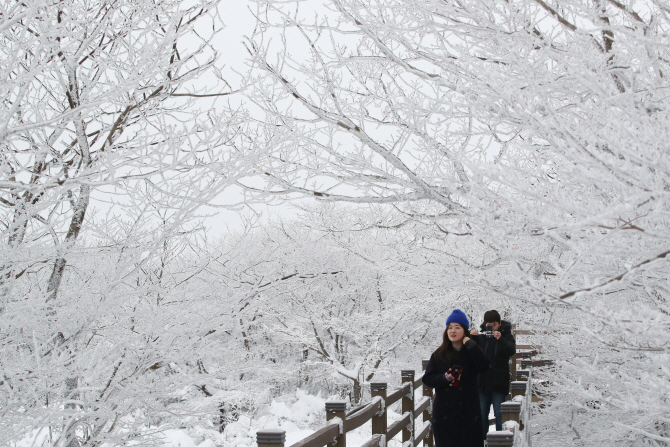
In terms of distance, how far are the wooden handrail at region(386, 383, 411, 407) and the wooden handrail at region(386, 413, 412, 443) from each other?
→ 0.22 meters

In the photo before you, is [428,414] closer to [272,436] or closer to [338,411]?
[338,411]

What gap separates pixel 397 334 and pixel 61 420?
16773 mm

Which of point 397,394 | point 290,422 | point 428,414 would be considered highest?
point 397,394

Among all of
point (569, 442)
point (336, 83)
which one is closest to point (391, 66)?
point (336, 83)

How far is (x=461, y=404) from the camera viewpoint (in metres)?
3.96

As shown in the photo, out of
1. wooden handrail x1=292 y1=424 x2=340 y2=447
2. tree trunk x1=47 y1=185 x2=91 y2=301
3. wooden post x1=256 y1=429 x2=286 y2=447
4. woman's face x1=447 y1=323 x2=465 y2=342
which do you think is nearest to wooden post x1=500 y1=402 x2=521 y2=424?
woman's face x1=447 y1=323 x2=465 y2=342

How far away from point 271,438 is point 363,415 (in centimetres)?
168

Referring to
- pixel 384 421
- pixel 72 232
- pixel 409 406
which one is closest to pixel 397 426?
pixel 409 406

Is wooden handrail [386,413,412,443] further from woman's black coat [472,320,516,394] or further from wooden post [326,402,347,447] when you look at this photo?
wooden post [326,402,347,447]

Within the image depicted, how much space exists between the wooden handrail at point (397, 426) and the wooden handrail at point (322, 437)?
165 centimetres

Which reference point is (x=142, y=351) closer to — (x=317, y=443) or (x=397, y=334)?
(x=317, y=443)

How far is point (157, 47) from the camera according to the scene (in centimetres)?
355

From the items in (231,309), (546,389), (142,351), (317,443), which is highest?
(231,309)

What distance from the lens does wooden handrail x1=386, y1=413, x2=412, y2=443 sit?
4.69m
